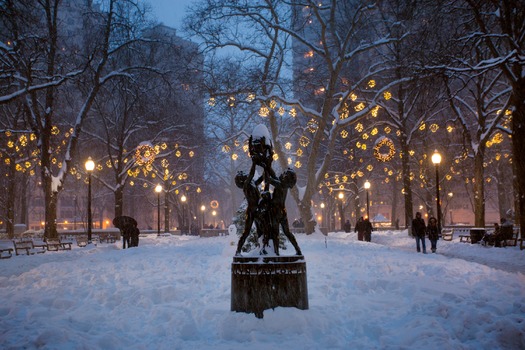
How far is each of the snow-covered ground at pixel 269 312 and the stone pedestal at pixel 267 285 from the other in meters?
0.20

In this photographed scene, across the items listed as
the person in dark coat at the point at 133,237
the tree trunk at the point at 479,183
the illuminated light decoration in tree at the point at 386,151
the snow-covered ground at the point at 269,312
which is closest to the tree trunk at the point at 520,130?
the snow-covered ground at the point at 269,312

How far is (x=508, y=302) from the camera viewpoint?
7293 mm

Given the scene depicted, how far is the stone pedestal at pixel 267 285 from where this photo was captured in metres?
6.84

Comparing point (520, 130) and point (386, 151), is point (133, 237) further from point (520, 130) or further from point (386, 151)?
point (520, 130)

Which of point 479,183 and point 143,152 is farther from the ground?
point 143,152

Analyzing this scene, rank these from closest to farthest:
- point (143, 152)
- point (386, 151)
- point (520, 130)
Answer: point (520, 130)
point (386, 151)
point (143, 152)

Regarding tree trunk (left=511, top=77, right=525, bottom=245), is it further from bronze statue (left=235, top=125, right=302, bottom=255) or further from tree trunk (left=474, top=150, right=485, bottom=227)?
bronze statue (left=235, top=125, right=302, bottom=255)

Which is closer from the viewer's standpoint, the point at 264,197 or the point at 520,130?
the point at 264,197

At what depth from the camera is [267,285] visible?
22.6 feet

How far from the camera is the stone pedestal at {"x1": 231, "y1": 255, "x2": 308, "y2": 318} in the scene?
6836mm

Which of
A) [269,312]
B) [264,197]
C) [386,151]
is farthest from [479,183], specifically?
[269,312]

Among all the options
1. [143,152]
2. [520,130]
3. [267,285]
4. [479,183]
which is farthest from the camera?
[143,152]

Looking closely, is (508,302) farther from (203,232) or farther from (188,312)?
(203,232)

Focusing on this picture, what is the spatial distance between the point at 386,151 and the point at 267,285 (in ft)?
68.7
